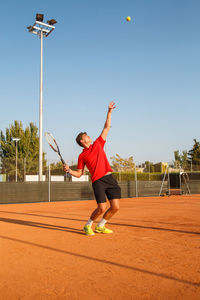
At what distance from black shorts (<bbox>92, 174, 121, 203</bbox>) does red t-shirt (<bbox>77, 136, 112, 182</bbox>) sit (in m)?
0.08

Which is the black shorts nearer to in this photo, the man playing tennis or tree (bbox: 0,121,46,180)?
the man playing tennis

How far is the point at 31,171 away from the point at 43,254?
62.0 feet

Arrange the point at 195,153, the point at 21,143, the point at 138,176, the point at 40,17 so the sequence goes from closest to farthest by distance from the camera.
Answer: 1. the point at 40,17
2. the point at 138,176
3. the point at 21,143
4. the point at 195,153

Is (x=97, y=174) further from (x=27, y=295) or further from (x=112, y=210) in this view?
(x=27, y=295)

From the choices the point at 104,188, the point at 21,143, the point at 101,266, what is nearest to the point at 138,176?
the point at 21,143

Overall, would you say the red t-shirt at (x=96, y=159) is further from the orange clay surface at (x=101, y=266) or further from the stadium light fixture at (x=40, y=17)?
the stadium light fixture at (x=40, y=17)

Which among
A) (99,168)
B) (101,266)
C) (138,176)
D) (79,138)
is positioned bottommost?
(101,266)

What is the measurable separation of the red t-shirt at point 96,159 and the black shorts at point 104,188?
8 centimetres

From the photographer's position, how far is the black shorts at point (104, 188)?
4.80 metres

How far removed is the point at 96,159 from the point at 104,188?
0.49 meters

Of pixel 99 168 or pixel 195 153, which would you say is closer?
pixel 99 168

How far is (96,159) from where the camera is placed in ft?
15.8

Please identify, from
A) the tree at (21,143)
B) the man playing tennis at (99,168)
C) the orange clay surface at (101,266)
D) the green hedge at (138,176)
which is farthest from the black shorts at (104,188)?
the tree at (21,143)

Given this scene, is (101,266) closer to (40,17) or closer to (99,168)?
(99,168)
